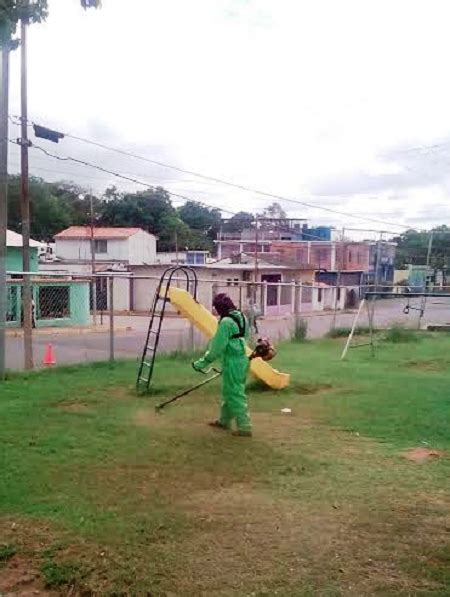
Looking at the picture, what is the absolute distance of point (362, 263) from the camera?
66000mm

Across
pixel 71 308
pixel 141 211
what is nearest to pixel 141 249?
pixel 141 211

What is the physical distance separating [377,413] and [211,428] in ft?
7.92

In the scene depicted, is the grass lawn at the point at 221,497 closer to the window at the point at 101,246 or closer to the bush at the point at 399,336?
the bush at the point at 399,336

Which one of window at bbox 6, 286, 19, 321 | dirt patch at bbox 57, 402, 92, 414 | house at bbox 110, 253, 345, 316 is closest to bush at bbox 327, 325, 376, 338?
window at bbox 6, 286, 19, 321

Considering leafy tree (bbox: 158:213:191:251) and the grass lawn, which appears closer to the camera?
the grass lawn

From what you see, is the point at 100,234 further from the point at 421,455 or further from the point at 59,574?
the point at 59,574

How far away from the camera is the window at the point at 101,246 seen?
5106 centimetres

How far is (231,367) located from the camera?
7.89m

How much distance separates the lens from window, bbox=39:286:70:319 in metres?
30.0

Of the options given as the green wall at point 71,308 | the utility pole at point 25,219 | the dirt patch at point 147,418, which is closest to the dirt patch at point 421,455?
the dirt patch at point 147,418

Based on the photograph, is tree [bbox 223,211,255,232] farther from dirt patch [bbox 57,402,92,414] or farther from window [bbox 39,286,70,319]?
dirt patch [bbox 57,402,92,414]

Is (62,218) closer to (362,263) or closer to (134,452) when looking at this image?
(362,263)

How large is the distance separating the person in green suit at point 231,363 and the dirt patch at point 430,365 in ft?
22.9

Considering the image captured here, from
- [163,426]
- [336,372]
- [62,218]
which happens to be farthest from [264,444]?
[62,218]
